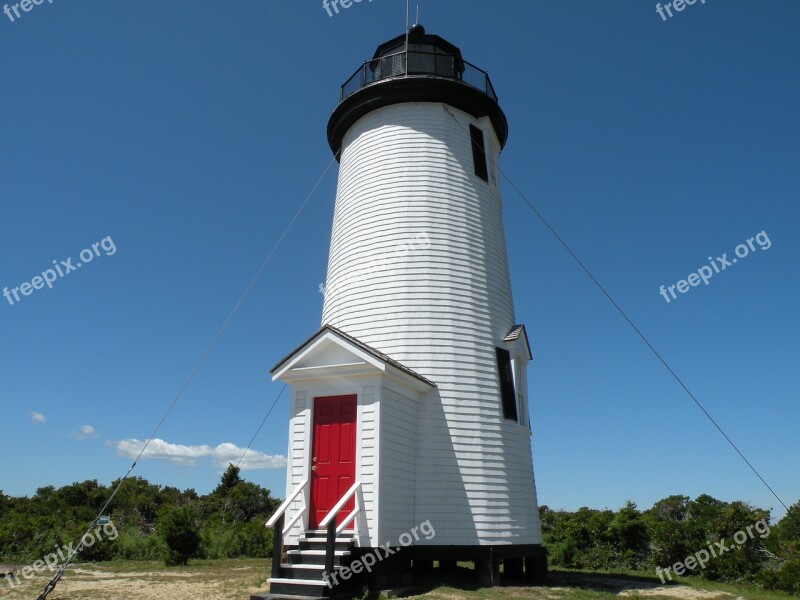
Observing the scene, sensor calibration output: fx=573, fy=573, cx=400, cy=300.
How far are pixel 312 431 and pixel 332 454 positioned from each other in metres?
0.54

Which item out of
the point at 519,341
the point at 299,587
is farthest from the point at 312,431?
the point at 519,341

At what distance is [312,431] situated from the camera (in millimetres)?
9688

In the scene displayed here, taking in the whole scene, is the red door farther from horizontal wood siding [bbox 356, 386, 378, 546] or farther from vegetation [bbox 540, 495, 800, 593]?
vegetation [bbox 540, 495, 800, 593]

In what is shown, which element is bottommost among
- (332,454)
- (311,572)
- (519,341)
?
(311,572)

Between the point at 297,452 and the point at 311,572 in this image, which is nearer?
the point at 311,572

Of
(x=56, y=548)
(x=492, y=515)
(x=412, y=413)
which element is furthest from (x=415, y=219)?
(x=56, y=548)

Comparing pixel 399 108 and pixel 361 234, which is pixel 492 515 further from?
pixel 399 108

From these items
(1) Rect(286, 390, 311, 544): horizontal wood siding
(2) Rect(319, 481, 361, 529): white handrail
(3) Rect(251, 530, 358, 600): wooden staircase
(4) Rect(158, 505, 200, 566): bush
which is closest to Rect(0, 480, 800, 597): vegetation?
(4) Rect(158, 505, 200, 566): bush

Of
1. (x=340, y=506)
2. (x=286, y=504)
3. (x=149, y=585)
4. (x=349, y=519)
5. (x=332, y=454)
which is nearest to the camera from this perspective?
(x=340, y=506)

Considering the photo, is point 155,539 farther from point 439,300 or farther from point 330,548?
point 439,300

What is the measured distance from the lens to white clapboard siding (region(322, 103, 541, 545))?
34.2ft

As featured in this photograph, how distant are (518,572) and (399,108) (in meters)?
10.4

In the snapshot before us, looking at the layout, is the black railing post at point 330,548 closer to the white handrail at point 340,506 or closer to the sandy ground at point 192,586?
the white handrail at point 340,506

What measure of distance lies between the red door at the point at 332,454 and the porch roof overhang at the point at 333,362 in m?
0.50
